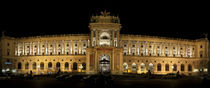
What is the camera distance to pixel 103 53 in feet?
276

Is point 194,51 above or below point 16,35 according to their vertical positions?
below

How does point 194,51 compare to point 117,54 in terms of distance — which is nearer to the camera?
point 117,54

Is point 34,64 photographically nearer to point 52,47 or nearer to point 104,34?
point 52,47

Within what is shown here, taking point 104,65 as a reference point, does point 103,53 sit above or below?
above

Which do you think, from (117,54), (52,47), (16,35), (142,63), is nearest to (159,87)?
(117,54)

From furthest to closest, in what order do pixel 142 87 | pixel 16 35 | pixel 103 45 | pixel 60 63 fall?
1. pixel 16 35
2. pixel 60 63
3. pixel 103 45
4. pixel 142 87

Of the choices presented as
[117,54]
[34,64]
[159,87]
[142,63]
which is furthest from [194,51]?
[159,87]

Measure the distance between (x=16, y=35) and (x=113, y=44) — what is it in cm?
4904

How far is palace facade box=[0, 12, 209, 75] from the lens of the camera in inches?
3349

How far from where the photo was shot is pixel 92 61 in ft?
276

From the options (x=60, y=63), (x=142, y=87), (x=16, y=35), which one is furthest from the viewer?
(x=16, y=35)

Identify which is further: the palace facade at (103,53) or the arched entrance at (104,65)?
the palace facade at (103,53)

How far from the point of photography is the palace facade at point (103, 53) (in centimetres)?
8506

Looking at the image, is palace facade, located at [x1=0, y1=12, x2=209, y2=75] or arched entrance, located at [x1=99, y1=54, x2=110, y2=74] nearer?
arched entrance, located at [x1=99, y1=54, x2=110, y2=74]
